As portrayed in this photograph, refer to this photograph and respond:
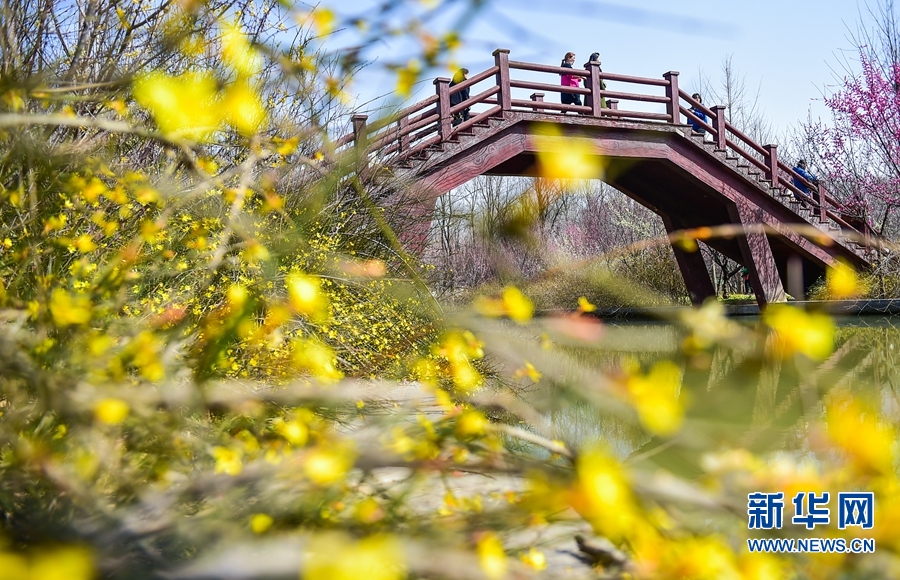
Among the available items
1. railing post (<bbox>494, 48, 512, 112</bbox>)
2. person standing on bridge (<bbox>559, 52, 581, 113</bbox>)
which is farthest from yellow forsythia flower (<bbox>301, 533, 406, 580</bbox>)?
person standing on bridge (<bbox>559, 52, 581, 113</bbox>)

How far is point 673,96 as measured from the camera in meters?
10.4

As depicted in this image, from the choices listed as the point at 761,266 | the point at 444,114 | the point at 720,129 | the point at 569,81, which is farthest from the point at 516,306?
the point at 761,266

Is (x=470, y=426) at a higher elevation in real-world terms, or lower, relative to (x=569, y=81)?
lower

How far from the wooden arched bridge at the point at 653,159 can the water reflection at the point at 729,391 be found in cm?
141

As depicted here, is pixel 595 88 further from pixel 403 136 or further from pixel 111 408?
pixel 111 408

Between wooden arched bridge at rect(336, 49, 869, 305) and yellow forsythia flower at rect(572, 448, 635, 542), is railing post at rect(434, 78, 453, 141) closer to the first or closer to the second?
wooden arched bridge at rect(336, 49, 869, 305)

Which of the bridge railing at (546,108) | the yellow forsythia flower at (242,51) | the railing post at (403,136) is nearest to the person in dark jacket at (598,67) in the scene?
the bridge railing at (546,108)

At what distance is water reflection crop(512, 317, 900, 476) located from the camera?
85 centimetres

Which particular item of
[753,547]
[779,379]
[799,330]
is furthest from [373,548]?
[779,379]

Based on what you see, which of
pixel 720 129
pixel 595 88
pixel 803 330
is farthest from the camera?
pixel 720 129

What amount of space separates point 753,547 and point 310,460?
70cm

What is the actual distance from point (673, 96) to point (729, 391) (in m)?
10.2

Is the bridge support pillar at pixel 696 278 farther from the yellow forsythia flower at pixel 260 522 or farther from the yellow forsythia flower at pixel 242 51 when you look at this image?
the yellow forsythia flower at pixel 260 522

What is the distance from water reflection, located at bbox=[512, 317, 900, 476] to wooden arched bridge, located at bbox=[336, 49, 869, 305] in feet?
4.62
